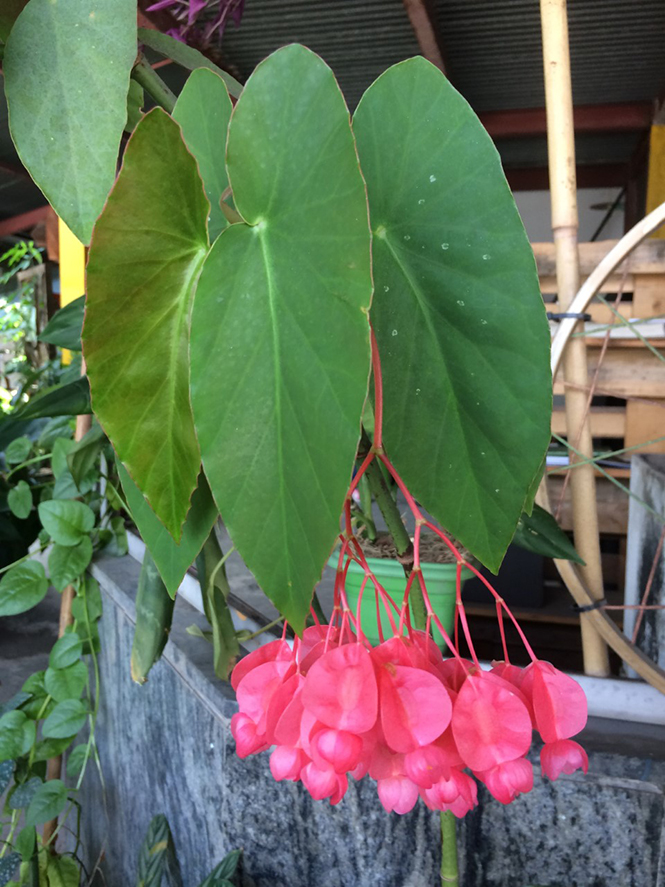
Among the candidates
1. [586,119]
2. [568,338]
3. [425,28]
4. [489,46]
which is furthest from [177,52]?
[586,119]

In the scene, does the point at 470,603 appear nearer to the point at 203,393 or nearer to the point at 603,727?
the point at 603,727

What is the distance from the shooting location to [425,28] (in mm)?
2250

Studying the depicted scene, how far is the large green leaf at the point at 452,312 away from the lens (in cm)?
29

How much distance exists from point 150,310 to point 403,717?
0.66 ft

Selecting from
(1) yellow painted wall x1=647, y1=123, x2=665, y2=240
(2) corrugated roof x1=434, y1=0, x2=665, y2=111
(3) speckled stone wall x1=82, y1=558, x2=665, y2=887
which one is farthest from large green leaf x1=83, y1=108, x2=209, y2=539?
(1) yellow painted wall x1=647, y1=123, x2=665, y2=240

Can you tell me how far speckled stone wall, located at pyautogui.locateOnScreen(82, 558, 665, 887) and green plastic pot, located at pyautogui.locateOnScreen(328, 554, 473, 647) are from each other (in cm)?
16

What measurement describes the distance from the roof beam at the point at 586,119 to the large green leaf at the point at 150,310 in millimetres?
3339

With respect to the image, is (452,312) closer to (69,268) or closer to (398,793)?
(398,793)

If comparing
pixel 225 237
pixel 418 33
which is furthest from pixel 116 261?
pixel 418 33

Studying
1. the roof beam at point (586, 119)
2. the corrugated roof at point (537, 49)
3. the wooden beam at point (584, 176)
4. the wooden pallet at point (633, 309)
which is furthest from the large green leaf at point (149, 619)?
the wooden beam at point (584, 176)

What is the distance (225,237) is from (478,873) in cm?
62

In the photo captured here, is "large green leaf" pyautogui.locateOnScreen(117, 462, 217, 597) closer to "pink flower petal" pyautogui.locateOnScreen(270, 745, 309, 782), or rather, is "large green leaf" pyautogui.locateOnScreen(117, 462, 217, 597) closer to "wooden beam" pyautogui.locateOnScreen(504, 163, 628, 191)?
"pink flower petal" pyautogui.locateOnScreen(270, 745, 309, 782)

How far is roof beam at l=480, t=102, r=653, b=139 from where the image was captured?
3.27 metres

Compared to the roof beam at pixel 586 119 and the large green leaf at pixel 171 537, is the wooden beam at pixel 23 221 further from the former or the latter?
the large green leaf at pixel 171 537
